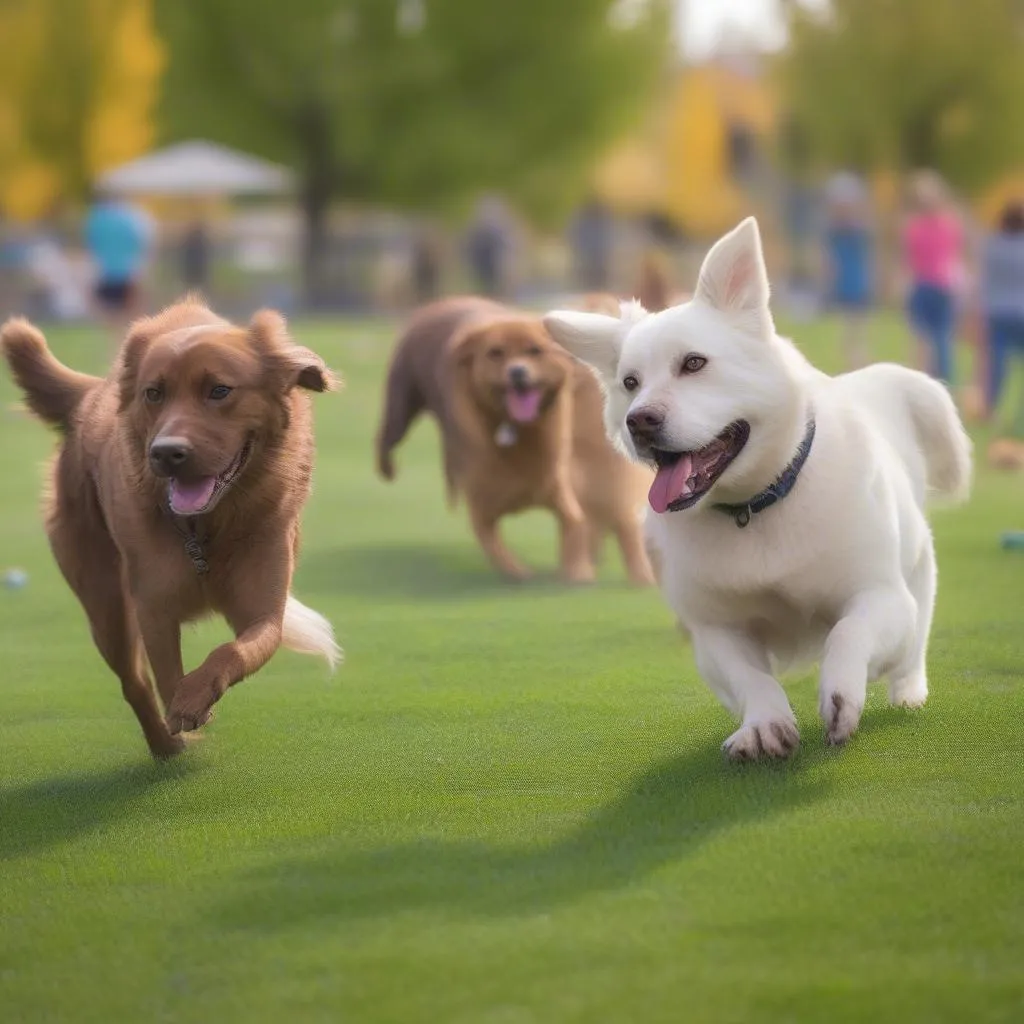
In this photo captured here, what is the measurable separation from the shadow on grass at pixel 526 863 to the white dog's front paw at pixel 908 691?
97 centimetres

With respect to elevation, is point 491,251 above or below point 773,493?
below

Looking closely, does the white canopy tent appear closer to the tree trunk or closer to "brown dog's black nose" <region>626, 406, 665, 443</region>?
the tree trunk

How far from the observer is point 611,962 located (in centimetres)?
417

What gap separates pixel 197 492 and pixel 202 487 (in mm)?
25

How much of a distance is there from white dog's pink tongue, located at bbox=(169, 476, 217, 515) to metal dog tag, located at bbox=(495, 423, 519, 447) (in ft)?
17.0

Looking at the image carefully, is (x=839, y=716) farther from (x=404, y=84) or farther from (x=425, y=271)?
(x=404, y=84)

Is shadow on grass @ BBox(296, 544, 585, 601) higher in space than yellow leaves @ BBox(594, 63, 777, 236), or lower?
higher

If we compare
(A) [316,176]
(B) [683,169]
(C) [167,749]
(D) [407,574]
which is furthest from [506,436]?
(B) [683,169]

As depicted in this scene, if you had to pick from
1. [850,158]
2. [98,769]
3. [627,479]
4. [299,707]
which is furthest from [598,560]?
[850,158]

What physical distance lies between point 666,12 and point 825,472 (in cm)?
4850

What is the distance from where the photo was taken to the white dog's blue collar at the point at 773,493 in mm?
5805

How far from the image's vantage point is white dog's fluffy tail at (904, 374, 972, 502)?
268 inches

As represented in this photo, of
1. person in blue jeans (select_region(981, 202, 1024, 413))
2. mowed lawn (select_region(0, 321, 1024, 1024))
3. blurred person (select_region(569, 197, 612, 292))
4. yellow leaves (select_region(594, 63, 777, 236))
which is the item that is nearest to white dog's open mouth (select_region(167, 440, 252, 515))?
mowed lawn (select_region(0, 321, 1024, 1024))

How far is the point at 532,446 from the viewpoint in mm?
11164
